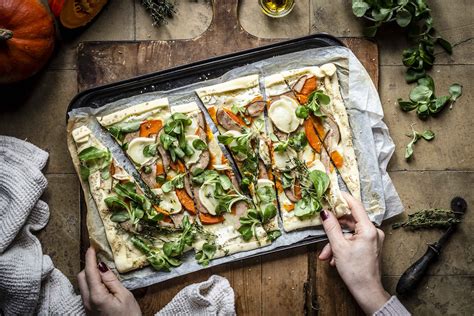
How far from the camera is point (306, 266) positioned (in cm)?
361

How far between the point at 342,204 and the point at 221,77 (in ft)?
3.58

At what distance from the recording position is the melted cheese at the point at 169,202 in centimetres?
355

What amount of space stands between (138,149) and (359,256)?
59.0 inches

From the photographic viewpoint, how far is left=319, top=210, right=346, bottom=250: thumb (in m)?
3.36

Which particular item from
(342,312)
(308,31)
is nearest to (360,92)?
(308,31)

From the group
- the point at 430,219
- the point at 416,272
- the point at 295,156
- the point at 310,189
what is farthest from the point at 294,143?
the point at 416,272

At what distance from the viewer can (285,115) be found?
3.54m

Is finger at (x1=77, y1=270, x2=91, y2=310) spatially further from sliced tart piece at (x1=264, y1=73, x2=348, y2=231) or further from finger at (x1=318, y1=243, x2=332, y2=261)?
finger at (x1=318, y1=243, x2=332, y2=261)

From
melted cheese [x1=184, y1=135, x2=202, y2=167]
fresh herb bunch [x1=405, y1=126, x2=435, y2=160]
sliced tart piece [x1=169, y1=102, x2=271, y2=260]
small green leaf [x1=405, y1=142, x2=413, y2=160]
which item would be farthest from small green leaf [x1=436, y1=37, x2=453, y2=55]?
melted cheese [x1=184, y1=135, x2=202, y2=167]

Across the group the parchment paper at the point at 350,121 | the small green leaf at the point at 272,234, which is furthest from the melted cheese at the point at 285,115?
the small green leaf at the point at 272,234

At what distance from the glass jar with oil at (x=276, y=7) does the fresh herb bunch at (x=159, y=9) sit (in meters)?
0.58

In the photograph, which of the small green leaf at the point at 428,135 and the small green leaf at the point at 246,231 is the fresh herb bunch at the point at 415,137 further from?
the small green leaf at the point at 246,231

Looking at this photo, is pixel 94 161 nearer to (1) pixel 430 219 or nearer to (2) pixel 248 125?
(2) pixel 248 125

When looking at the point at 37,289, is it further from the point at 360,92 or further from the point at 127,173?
the point at 360,92
